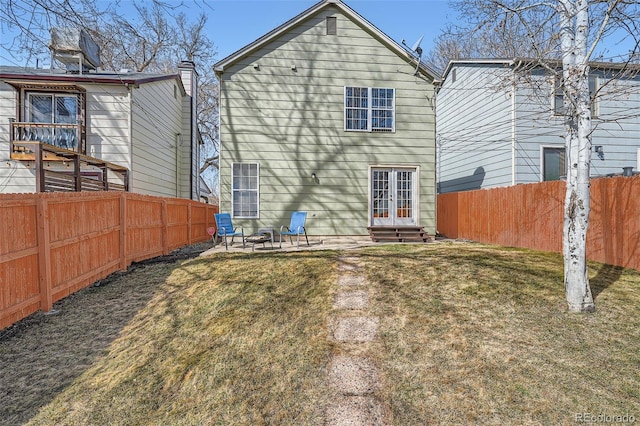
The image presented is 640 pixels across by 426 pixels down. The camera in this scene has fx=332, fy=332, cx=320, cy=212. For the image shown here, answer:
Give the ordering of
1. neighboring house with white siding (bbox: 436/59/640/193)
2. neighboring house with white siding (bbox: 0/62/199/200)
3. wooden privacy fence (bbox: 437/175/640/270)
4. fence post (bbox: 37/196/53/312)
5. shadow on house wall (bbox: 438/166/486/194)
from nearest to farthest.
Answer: fence post (bbox: 37/196/53/312) < wooden privacy fence (bbox: 437/175/640/270) < neighboring house with white siding (bbox: 0/62/199/200) < neighboring house with white siding (bbox: 436/59/640/193) < shadow on house wall (bbox: 438/166/486/194)

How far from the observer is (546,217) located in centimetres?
784

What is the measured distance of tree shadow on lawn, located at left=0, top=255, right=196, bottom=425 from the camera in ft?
10.7

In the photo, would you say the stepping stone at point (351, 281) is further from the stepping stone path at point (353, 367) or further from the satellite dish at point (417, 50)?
the satellite dish at point (417, 50)

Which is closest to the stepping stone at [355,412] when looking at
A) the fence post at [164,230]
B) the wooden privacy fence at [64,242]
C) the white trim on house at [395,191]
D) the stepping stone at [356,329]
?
the stepping stone at [356,329]

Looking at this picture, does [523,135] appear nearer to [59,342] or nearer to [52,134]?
[59,342]

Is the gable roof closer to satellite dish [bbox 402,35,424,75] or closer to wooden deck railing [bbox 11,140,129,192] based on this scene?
satellite dish [bbox 402,35,424,75]

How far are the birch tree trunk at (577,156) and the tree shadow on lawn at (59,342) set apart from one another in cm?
604

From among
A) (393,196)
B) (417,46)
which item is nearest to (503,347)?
(393,196)

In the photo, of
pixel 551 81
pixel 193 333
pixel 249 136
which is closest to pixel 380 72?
pixel 249 136

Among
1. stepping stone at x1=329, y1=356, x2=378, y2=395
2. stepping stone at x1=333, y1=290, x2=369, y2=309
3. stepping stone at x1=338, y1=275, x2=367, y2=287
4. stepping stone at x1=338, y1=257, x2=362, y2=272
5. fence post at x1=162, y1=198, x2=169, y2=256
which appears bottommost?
stepping stone at x1=329, y1=356, x2=378, y2=395

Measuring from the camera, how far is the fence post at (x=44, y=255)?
4574 millimetres

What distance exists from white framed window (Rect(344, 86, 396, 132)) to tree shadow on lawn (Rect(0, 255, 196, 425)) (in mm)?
7610

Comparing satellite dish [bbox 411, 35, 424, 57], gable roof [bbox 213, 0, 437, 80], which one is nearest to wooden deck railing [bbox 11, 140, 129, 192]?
gable roof [bbox 213, 0, 437, 80]

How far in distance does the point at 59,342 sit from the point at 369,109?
9.60 meters
